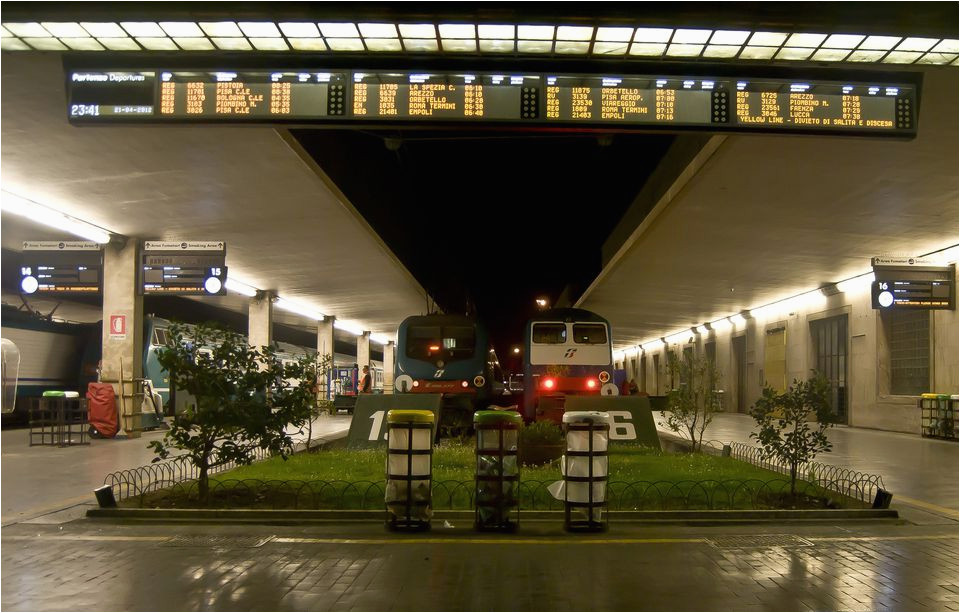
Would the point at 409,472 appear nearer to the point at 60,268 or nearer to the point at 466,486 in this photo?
the point at 466,486

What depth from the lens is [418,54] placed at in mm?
7879

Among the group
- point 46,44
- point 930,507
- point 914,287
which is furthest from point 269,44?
point 914,287

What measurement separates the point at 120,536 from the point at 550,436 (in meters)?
6.57

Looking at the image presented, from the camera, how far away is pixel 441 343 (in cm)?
1977

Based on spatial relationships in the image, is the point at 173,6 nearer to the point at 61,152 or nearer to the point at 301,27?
the point at 301,27

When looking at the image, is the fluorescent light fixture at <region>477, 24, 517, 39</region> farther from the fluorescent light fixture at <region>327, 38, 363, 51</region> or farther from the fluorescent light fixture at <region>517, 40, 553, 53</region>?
the fluorescent light fixture at <region>327, 38, 363, 51</region>

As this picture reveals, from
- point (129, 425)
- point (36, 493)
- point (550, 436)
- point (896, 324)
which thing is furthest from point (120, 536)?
point (896, 324)

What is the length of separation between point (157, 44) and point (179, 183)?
20.4 ft

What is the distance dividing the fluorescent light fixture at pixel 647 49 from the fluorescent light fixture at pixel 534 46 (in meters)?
0.84

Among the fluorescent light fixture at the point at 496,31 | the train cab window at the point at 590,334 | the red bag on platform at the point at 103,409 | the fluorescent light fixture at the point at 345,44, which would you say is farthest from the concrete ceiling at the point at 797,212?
the red bag on platform at the point at 103,409

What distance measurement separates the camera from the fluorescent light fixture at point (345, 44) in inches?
301

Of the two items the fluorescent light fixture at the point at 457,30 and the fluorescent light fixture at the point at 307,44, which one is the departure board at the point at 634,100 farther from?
the fluorescent light fixture at the point at 307,44

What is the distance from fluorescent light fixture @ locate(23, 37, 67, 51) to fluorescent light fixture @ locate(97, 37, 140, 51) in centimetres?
42

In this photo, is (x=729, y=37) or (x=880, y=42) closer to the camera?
(x=729, y=37)
